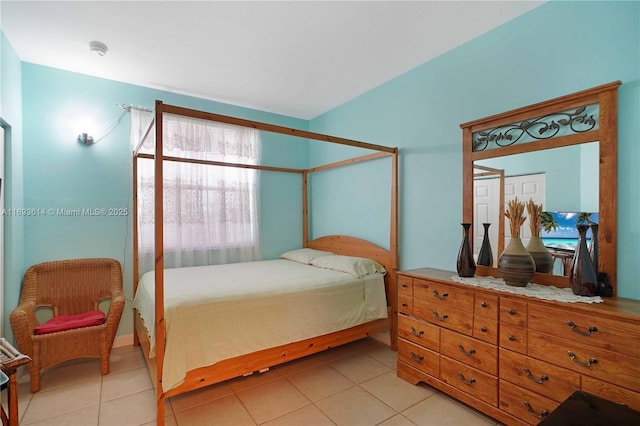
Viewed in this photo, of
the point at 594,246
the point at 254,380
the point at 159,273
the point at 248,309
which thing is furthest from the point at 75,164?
the point at 594,246

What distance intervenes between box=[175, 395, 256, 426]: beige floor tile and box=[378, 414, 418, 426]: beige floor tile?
0.83 metres

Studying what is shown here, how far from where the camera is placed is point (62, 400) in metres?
2.15

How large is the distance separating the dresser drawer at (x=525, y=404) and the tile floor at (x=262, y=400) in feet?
0.80

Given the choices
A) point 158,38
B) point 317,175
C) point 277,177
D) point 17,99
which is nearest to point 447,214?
point 317,175

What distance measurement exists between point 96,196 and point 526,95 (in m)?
3.87

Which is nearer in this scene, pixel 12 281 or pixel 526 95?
pixel 526 95

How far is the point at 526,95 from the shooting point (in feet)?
6.95

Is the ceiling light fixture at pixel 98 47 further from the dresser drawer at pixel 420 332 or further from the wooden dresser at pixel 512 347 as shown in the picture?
the dresser drawer at pixel 420 332

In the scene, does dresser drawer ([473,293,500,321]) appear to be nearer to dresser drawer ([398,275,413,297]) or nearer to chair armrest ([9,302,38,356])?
dresser drawer ([398,275,413,297])

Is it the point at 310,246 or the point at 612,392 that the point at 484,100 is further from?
the point at 310,246

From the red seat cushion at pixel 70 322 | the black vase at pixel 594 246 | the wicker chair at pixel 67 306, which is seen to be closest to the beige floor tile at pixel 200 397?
the wicker chair at pixel 67 306

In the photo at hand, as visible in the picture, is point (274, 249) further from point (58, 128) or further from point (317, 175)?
point (58, 128)

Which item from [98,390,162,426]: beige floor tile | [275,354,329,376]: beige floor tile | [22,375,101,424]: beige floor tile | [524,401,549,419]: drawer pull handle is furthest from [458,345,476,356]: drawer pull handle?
[22,375,101,424]: beige floor tile

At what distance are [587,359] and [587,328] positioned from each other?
0.15m
